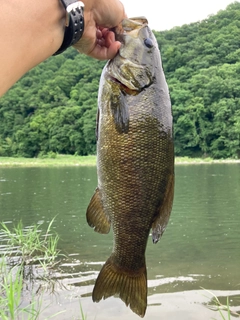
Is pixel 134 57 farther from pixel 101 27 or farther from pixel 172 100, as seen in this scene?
pixel 172 100

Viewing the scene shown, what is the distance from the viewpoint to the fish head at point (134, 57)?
7.52 feet

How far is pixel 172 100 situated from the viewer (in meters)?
74.9

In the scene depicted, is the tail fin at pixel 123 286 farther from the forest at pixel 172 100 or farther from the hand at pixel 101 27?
the forest at pixel 172 100

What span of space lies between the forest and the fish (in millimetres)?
53303

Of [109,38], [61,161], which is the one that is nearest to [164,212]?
[109,38]

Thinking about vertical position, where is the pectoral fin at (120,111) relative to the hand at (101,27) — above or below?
below

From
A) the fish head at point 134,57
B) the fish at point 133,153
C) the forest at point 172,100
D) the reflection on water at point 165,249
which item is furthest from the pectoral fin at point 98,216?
the forest at point 172,100

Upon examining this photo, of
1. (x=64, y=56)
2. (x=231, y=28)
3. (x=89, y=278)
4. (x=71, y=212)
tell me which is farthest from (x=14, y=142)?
(x=89, y=278)

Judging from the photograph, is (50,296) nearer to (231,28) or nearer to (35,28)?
(35,28)

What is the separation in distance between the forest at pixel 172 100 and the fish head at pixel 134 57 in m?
53.2

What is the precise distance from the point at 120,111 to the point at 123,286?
1.02 metres

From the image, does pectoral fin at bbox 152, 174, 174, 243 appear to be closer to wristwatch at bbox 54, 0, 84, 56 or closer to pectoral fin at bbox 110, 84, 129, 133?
pectoral fin at bbox 110, 84, 129, 133

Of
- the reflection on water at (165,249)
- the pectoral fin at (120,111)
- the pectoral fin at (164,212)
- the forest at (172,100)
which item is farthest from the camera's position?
the forest at (172,100)

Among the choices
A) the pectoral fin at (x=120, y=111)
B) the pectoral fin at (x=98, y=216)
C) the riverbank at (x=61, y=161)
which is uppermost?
the pectoral fin at (x=120, y=111)
